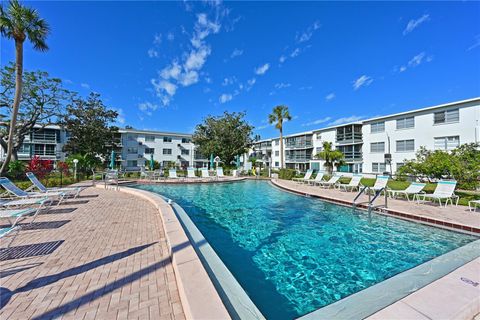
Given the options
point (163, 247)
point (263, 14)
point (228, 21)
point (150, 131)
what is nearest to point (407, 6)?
point (263, 14)

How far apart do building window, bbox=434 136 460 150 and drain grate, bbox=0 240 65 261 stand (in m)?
27.7

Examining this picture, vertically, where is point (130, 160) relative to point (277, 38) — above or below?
below

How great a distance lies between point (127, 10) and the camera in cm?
1052

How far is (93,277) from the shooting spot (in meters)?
2.74

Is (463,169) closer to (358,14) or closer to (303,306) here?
(358,14)

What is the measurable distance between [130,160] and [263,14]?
33080mm

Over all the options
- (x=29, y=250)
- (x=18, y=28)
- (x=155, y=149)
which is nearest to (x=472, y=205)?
(x=29, y=250)

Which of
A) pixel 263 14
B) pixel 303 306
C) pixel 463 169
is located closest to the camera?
pixel 303 306

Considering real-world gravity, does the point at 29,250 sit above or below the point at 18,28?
below

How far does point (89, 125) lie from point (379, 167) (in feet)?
125

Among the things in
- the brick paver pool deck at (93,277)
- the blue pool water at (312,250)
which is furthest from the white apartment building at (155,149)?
the brick paver pool deck at (93,277)

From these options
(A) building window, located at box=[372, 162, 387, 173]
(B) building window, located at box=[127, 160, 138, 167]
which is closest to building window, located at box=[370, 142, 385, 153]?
(A) building window, located at box=[372, 162, 387, 173]

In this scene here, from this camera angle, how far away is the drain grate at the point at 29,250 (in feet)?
11.1

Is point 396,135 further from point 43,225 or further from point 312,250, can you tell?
point 43,225
